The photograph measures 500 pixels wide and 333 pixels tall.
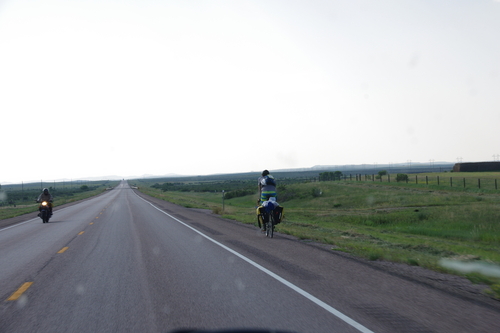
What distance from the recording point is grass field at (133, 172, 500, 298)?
11.7 meters

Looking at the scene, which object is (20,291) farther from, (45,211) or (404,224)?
(404,224)

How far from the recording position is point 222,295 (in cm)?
680

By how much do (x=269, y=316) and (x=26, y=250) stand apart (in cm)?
1030

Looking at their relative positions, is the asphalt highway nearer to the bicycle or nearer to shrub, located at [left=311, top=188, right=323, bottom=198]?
the bicycle

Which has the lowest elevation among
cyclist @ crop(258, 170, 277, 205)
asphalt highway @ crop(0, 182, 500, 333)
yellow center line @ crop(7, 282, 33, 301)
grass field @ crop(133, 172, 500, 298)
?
grass field @ crop(133, 172, 500, 298)

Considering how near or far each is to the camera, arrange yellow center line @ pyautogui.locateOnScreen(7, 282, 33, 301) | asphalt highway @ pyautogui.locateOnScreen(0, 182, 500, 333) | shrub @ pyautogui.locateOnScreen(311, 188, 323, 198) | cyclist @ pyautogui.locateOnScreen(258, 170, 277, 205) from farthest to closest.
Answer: shrub @ pyautogui.locateOnScreen(311, 188, 323, 198), cyclist @ pyautogui.locateOnScreen(258, 170, 277, 205), yellow center line @ pyautogui.locateOnScreen(7, 282, 33, 301), asphalt highway @ pyautogui.locateOnScreen(0, 182, 500, 333)

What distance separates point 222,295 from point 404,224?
23918 millimetres

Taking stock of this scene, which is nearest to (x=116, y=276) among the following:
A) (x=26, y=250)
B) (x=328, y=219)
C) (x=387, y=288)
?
(x=387, y=288)

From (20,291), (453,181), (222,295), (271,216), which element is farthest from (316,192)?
(20,291)

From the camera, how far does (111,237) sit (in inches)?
624

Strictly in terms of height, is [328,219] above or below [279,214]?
below

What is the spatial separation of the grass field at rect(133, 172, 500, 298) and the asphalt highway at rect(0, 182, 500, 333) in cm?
159

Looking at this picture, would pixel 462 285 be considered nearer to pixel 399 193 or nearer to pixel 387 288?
pixel 387 288

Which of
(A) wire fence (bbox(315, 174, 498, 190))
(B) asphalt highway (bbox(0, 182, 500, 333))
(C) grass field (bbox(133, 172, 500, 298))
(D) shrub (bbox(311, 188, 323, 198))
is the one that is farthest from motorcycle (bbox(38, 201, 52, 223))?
(A) wire fence (bbox(315, 174, 498, 190))
